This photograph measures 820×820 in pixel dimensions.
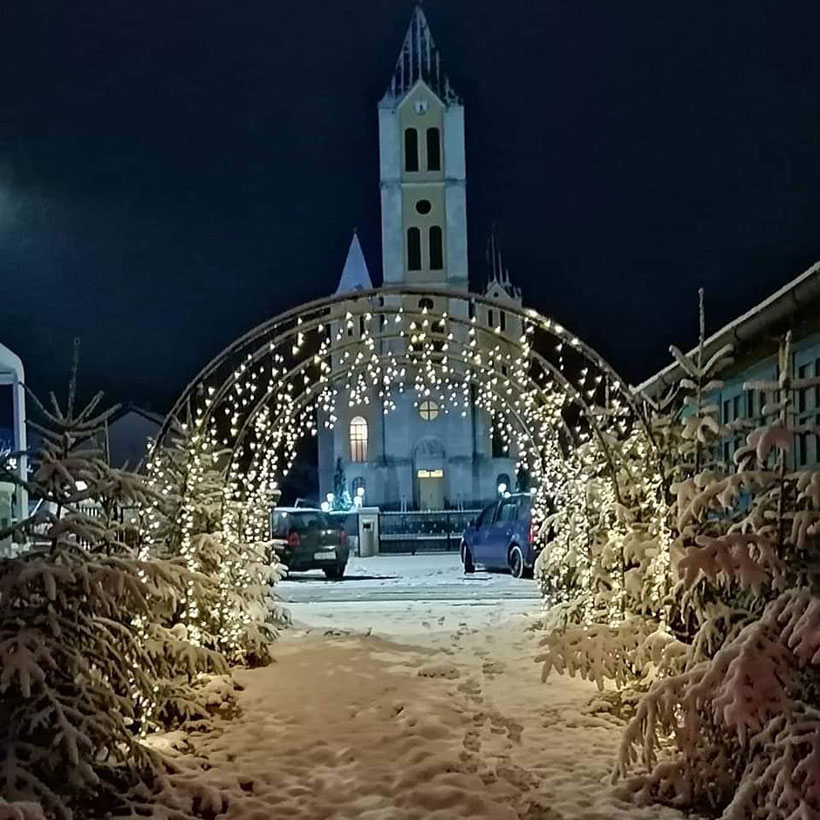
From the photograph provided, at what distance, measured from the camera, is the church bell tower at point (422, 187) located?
50.2 meters

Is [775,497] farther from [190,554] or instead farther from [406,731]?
[190,554]

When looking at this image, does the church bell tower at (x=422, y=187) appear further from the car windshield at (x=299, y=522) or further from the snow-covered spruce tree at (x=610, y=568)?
the snow-covered spruce tree at (x=610, y=568)

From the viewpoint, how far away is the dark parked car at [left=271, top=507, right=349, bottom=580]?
73.5ft

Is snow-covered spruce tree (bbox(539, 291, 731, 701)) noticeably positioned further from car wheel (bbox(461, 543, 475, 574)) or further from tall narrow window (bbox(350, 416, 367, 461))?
tall narrow window (bbox(350, 416, 367, 461))

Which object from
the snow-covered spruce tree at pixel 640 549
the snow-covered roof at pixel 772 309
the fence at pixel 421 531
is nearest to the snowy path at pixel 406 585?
the fence at pixel 421 531

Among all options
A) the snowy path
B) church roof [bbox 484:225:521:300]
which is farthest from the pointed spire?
the snowy path

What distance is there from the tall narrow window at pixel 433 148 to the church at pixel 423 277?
0.16ft

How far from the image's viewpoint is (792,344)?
8938mm

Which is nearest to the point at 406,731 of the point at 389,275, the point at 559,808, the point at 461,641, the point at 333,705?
the point at 333,705

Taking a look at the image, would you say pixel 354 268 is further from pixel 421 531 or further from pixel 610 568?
pixel 610 568

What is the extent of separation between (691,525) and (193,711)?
388 centimetres

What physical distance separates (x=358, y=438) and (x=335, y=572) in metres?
30.2

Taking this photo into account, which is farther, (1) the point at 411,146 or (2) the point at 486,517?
(1) the point at 411,146

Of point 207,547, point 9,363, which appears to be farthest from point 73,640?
point 9,363
